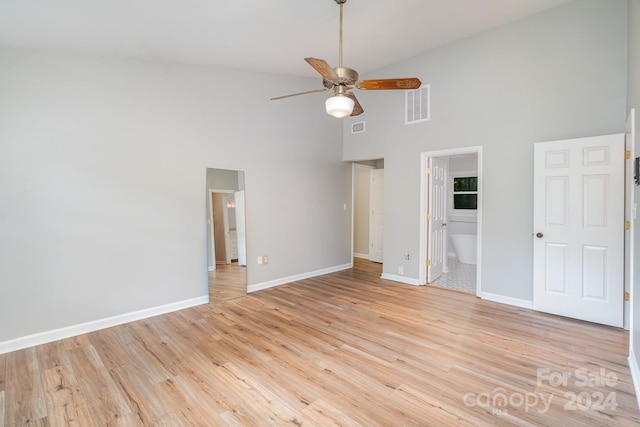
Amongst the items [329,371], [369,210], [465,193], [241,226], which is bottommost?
[329,371]

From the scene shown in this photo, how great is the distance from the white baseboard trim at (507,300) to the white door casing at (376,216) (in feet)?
9.11

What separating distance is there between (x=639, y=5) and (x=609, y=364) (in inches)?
110

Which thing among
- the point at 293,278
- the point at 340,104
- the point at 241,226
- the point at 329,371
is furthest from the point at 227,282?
the point at 340,104

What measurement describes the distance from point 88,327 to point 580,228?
209 inches

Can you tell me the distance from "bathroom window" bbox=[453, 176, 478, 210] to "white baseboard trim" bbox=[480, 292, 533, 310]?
3.21 m

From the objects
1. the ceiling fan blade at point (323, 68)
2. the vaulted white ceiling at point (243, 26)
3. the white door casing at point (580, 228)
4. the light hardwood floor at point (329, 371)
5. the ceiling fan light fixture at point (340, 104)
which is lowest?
the light hardwood floor at point (329, 371)

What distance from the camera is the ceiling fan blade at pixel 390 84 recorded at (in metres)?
2.61

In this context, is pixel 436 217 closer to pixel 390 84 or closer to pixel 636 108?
pixel 636 108

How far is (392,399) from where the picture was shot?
2.10m

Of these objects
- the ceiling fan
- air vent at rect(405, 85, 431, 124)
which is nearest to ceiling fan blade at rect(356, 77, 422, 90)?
the ceiling fan

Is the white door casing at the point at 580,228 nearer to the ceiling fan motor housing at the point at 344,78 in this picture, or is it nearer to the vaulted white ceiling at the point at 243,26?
the vaulted white ceiling at the point at 243,26

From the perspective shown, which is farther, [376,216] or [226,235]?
[376,216]

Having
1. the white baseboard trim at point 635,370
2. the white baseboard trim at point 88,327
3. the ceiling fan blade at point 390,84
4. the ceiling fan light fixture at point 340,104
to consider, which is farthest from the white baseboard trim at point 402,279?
the ceiling fan light fixture at point 340,104

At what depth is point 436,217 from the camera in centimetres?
512
